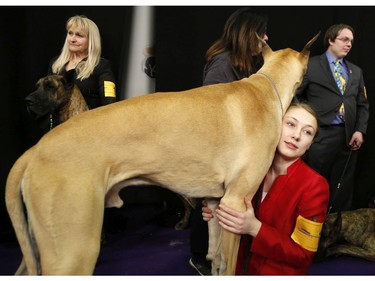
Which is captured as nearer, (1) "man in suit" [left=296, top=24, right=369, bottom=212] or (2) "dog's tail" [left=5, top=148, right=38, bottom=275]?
(2) "dog's tail" [left=5, top=148, right=38, bottom=275]

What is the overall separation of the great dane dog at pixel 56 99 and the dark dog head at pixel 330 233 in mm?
2155

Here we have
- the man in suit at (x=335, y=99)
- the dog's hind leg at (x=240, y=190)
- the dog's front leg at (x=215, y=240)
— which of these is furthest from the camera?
the man in suit at (x=335, y=99)

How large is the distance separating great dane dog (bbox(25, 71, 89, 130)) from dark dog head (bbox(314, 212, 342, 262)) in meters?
2.16

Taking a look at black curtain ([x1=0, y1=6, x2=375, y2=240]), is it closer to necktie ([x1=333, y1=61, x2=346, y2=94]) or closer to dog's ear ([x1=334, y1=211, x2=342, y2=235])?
necktie ([x1=333, y1=61, x2=346, y2=94])

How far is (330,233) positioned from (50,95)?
2.46 m

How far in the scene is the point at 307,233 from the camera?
1.69m

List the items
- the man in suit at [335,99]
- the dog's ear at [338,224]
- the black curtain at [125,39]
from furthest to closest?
1. the dog's ear at [338,224]
2. the man in suit at [335,99]
3. the black curtain at [125,39]

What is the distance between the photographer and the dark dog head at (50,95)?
247 centimetres

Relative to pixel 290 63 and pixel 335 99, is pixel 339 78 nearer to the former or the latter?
pixel 335 99

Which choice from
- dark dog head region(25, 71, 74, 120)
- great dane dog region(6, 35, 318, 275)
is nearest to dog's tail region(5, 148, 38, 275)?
great dane dog region(6, 35, 318, 275)

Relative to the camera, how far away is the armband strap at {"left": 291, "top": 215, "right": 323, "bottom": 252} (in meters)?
1.67

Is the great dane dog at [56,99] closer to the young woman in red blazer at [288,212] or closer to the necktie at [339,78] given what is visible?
the young woman in red blazer at [288,212]

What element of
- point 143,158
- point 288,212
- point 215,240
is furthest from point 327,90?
point 143,158

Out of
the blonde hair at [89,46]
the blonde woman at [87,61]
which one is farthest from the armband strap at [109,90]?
the blonde hair at [89,46]
